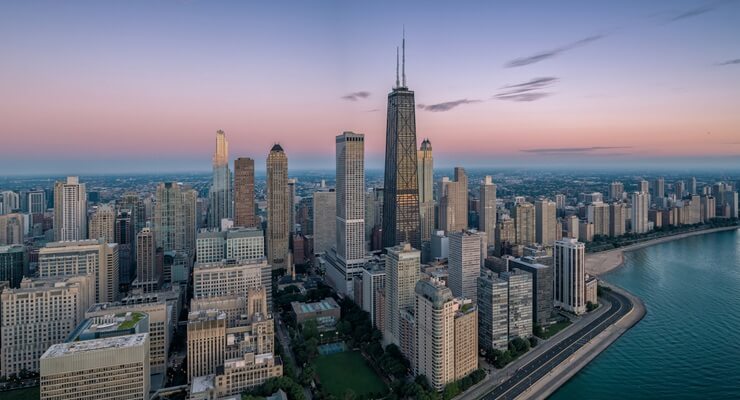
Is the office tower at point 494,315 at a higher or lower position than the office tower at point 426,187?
lower

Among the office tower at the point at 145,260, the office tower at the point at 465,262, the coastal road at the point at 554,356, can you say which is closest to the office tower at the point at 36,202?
the office tower at the point at 145,260

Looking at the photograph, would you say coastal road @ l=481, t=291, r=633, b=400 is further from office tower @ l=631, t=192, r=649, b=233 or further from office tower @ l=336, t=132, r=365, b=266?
office tower @ l=631, t=192, r=649, b=233

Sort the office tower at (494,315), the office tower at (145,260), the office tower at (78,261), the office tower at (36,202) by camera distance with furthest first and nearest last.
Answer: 1. the office tower at (36,202)
2. the office tower at (145,260)
3. the office tower at (78,261)
4. the office tower at (494,315)

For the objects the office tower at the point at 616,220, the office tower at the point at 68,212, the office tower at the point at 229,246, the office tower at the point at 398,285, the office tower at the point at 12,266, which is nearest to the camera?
the office tower at the point at 398,285

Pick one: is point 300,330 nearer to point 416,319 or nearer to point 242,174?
point 416,319

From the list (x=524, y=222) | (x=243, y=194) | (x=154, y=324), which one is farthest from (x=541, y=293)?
(x=243, y=194)

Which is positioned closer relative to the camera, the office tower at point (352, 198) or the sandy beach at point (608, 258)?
the office tower at point (352, 198)

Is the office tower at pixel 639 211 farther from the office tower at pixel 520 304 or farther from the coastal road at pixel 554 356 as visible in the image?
the office tower at pixel 520 304

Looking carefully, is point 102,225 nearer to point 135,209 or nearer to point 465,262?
point 135,209
